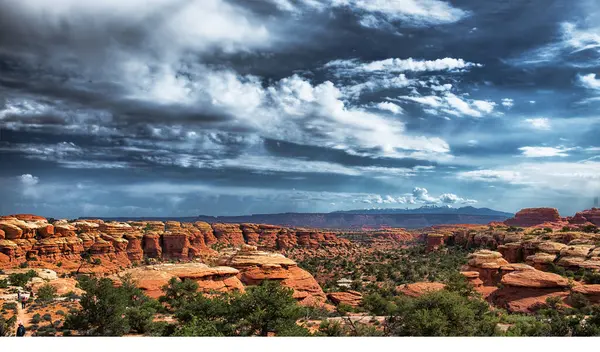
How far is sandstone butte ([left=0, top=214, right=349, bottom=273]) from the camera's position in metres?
36.4

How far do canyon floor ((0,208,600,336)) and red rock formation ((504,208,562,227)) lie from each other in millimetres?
41155

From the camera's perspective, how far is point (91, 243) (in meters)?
42.7

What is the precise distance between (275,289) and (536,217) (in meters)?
90.5

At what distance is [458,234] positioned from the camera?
63594 millimetres

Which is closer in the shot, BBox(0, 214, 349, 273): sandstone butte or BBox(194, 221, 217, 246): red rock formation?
BBox(0, 214, 349, 273): sandstone butte

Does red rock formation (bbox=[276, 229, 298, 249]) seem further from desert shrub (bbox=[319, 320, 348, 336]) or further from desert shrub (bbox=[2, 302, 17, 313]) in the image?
desert shrub (bbox=[319, 320, 348, 336])

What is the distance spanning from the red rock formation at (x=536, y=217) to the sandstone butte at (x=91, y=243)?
58.8 m

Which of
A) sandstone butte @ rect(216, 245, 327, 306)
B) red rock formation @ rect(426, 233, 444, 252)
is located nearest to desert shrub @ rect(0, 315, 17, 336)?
sandstone butte @ rect(216, 245, 327, 306)

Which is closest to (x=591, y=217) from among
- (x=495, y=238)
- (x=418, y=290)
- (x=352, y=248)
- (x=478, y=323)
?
(x=495, y=238)

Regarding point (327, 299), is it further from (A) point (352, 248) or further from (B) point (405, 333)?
(A) point (352, 248)

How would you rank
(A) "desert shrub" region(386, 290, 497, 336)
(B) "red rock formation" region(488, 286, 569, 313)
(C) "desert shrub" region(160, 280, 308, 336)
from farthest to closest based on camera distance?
(B) "red rock formation" region(488, 286, 569, 313)
(C) "desert shrub" region(160, 280, 308, 336)
(A) "desert shrub" region(386, 290, 497, 336)

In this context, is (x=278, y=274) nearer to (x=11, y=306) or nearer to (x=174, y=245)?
(x=11, y=306)

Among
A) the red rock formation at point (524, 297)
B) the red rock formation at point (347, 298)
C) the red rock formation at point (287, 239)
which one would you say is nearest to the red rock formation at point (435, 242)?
the red rock formation at point (287, 239)

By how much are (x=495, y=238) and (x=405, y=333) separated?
41385mm
